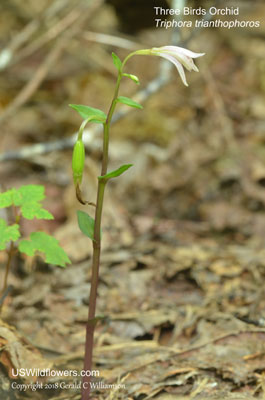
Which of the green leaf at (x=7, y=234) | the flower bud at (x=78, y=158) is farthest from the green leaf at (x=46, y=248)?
the flower bud at (x=78, y=158)

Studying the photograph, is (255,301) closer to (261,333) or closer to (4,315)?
(261,333)

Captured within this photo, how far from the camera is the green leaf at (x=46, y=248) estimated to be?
1.53 metres

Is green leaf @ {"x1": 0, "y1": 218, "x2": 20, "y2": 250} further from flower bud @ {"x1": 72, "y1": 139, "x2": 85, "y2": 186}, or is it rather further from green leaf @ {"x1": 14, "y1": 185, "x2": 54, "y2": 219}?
flower bud @ {"x1": 72, "y1": 139, "x2": 85, "y2": 186}

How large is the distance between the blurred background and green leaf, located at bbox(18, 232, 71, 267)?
637 millimetres

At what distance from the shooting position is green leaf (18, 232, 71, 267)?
5.03 ft

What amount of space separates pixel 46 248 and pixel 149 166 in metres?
2.64

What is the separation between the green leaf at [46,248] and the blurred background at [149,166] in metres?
0.64

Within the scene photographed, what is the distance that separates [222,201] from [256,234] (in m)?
0.46

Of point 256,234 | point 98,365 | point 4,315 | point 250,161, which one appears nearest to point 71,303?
point 4,315

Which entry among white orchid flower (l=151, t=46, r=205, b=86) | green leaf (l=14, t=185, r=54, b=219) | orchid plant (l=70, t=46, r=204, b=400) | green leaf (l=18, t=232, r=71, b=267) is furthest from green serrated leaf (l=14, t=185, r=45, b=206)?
white orchid flower (l=151, t=46, r=205, b=86)

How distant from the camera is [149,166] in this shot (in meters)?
4.13

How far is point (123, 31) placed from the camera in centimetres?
578

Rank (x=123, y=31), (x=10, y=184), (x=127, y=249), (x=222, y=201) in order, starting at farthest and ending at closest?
(x=123, y=31) → (x=10, y=184) → (x=222, y=201) → (x=127, y=249)

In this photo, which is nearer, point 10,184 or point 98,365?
point 98,365
